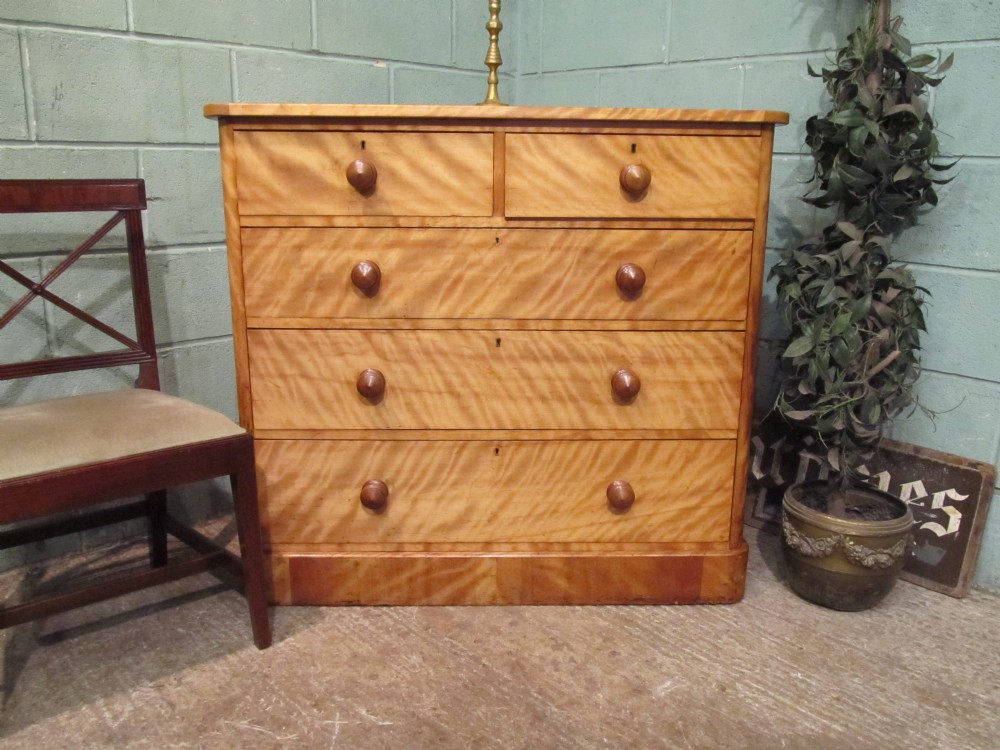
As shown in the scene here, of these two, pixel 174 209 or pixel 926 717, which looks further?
pixel 174 209

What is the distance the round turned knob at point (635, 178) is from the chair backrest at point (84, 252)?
1006 millimetres

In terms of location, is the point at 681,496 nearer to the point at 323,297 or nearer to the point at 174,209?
the point at 323,297

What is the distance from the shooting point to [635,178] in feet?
5.14

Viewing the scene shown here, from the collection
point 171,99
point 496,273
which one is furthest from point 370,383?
point 171,99

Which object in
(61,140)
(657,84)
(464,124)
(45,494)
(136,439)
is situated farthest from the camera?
(657,84)

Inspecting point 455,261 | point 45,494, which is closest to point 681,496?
point 455,261

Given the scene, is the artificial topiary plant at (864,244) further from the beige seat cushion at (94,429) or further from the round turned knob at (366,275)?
the beige seat cushion at (94,429)

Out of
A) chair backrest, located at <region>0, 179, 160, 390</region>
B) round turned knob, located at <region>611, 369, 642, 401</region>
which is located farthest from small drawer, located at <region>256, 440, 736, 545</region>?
chair backrest, located at <region>0, 179, 160, 390</region>

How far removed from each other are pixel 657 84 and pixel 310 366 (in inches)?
51.6

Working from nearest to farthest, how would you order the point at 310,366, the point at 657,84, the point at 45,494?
the point at 45,494
the point at 310,366
the point at 657,84

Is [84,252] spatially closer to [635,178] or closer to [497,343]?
[497,343]

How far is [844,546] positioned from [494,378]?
0.81 metres

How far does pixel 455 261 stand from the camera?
5.36ft

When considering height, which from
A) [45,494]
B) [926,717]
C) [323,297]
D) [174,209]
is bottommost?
[926,717]
